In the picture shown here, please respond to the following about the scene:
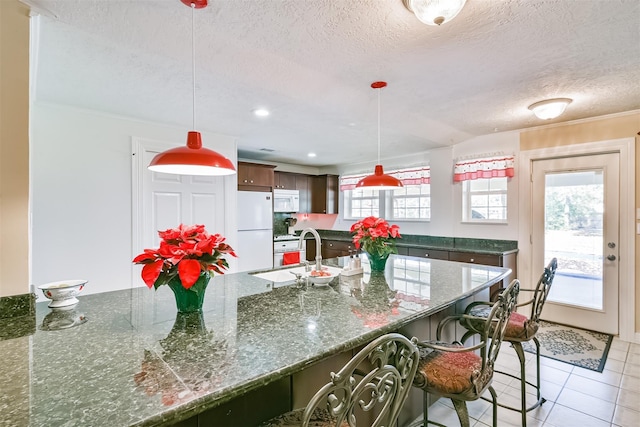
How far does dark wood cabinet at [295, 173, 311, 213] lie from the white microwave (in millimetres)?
183

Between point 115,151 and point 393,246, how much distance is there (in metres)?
2.82

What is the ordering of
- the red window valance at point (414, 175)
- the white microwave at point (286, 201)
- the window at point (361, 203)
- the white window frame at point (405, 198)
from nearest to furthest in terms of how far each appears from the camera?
the red window valance at point (414, 175) → the white window frame at point (405, 198) → the white microwave at point (286, 201) → the window at point (361, 203)

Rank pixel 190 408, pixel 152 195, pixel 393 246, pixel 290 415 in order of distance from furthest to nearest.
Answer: pixel 152 195 → pixel 393 246 → pixel 290 415 → pixel 190 408

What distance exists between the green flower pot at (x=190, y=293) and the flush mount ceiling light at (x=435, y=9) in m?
1.48

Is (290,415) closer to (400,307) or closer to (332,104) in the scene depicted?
(400,307)

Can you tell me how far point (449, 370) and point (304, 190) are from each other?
4.87 metres

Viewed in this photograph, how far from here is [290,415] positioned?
1071 mm

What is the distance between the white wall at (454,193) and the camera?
3791mm

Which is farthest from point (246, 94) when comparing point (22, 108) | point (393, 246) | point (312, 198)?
point (312, 198)

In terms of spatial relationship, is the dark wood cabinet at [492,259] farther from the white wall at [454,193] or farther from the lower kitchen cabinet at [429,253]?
the white wall at [454,193]

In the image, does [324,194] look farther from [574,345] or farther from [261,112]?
[574,345]

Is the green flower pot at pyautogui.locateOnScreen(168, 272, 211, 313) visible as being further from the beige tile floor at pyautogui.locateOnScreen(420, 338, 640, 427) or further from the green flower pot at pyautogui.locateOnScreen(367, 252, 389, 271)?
the beige tile floor at pyautogui.locateOnScreen(420, 338, 640, 427)

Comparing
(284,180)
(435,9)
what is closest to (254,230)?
(284,180)

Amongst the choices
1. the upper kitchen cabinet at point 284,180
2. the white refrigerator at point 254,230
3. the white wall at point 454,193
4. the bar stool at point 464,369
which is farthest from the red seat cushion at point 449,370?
the upper kitchen cabinet at point 284,180
